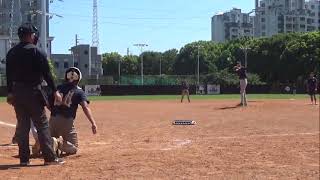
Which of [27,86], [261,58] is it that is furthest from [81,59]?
[27,86]

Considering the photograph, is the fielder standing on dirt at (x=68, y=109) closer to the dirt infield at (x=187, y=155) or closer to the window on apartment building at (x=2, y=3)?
the dirt infield at (x=187, y=155)

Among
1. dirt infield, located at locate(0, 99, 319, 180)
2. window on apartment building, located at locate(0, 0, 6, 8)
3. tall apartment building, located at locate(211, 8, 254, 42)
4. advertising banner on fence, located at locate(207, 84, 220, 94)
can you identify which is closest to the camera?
dirt infield, located at locate(0, 99, 319, 180)

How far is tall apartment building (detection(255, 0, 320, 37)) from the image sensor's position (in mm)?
162000

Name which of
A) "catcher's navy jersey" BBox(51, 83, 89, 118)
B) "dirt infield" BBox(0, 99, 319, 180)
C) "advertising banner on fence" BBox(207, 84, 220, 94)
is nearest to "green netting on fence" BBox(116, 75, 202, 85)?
"advertising banner on fence" BBox(207, 84, 220, 94)

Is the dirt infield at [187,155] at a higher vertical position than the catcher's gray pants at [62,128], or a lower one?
lower

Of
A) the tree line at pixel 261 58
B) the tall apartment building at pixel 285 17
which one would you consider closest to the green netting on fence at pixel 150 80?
the tree line at pixel 261 58

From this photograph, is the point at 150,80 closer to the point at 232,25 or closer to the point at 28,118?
the point at 28,118

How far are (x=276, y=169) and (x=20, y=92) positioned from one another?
3.40m

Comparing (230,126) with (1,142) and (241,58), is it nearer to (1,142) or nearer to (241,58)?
(1,142)

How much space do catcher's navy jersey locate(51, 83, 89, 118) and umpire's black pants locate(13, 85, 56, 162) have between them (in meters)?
1.59

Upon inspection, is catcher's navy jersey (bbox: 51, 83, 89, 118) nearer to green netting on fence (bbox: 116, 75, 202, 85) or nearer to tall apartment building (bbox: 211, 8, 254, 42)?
green netting on fence (bbox: 116, 75, 202, 85)

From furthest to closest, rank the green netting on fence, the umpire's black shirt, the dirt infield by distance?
the green netting on fence, the umpire's black shirt, the dirt infield

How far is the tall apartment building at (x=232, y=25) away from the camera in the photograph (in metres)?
173

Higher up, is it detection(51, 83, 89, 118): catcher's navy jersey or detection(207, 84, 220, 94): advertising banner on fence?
detection(51, 83, 89, 118): catcher's navy jersey
